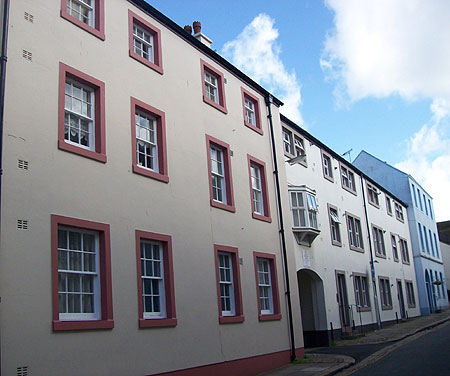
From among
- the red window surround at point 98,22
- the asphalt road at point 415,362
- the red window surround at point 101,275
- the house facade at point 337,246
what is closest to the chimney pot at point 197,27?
the red window surround at point 98,22

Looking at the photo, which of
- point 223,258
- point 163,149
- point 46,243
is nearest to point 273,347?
point 223,258

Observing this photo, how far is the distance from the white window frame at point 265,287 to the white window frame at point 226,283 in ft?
5.33

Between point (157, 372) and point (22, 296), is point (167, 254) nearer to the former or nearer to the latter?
point (157, 372)

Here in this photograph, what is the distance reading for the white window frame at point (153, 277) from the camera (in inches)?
472

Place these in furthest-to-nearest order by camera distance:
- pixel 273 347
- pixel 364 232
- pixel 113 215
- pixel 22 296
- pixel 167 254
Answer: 1. pixel 364 232
2. pixel 273 347
3. pixel 167 254
4. pixel 113 215
5. pixel 22 296

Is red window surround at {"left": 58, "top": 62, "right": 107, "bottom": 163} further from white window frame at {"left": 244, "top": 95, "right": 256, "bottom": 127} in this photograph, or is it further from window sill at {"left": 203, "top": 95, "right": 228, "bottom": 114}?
white window frame at {"left": 244, "top": 95, "right": 256, "bottom": 127}

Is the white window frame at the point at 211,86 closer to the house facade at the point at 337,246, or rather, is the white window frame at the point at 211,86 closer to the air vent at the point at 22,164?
the house facade at the point at 337,246

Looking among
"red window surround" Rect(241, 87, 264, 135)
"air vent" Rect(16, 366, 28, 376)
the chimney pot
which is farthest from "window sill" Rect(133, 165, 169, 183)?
the chimney pot

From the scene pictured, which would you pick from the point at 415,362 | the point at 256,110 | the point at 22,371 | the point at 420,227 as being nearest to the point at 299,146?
the point at 256,110

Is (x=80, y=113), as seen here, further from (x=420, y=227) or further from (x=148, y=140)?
(x=420, y=227)

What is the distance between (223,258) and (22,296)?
7211 mm

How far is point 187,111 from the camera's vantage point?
48.4 ft

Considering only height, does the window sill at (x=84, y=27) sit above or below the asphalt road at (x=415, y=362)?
above

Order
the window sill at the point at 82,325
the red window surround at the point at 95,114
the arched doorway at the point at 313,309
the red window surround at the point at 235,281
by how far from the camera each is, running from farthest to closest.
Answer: the arched doorway at the point at 313,309
the red window surround at the point at 235,281
the red window surround at the point at 95,114
the window sill at the point at 82,325
